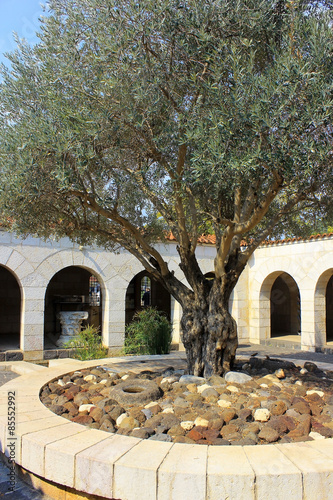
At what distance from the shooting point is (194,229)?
20.5ft

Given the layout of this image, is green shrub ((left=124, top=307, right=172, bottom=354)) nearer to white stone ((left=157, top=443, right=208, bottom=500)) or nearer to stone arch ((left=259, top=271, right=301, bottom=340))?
stone arch ((left=259, top=271, right=301, bottom=340))

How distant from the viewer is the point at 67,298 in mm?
15250

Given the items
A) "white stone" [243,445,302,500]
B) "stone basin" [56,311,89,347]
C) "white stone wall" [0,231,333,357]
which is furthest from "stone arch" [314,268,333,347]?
"white stone" [243,445,302,500]

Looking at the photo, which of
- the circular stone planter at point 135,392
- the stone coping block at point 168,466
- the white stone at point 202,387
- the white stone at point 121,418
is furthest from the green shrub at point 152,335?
the stone coping block at point 168,466

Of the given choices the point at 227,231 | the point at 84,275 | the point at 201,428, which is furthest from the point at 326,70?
the point at 84,275

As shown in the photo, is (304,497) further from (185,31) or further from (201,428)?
(185,31)

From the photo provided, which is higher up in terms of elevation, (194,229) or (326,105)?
(326,105)

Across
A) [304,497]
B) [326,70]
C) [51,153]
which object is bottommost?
[304,497]

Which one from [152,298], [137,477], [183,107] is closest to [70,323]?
[152,298]

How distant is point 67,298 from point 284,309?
10.2 meters

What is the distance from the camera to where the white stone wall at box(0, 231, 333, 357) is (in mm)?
11492

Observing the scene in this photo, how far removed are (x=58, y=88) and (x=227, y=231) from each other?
2872mm

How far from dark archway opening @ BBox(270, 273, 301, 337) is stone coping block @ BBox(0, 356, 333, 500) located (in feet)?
50.3

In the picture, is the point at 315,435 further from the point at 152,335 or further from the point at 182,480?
the point at 152,335
